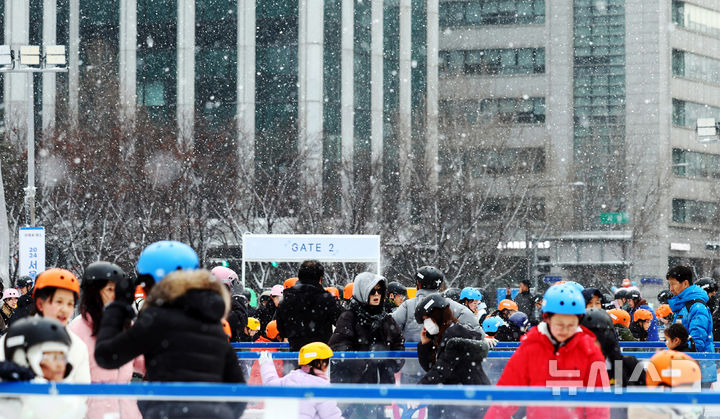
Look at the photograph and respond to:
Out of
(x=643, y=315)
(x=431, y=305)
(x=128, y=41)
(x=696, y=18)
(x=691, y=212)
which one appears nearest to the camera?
(x=431, y=305)

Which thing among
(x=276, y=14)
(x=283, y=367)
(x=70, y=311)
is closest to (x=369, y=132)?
(x=276, y=14)

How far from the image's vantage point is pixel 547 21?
247 ft

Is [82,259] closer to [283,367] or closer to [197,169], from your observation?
[197,169]

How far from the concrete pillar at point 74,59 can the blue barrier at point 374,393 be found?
150ft

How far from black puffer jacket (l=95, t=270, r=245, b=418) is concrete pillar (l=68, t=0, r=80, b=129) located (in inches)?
1784

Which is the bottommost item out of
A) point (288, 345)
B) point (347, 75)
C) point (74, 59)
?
point (288, 345)

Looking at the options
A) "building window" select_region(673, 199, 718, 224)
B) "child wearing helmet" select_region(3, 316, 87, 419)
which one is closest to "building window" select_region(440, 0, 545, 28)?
"building window" select_region(673, 199, 718, 224)

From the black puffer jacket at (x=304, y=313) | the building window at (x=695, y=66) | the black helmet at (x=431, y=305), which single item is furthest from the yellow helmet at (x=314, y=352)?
the building window at (x=695, y=66)

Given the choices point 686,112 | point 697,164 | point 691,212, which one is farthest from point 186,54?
point 697,164

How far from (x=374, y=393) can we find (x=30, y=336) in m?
1.55

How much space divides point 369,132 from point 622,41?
23057mm

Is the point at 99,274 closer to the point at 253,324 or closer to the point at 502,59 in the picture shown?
the point at 253,324

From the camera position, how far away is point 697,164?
7369 centimetres

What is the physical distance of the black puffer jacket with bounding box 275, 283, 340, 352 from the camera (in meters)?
10.6
